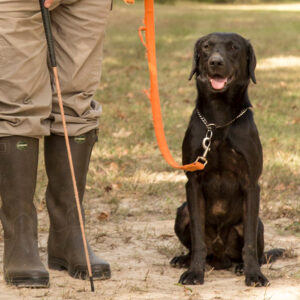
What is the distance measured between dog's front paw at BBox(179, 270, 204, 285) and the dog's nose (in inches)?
43.9

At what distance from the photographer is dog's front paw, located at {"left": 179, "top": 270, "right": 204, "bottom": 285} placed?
3.71 meters

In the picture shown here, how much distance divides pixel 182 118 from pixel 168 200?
3.13 meters

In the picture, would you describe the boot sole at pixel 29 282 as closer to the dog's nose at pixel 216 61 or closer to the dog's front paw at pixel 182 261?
the dog's front paw at pixel 182 261

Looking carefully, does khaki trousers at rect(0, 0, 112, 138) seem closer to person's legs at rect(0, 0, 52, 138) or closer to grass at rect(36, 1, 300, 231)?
person's legs at rect(0, 0, 52, 138)

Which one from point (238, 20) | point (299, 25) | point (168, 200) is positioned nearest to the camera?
point (168, 200)

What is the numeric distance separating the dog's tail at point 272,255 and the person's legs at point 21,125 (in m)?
1.31

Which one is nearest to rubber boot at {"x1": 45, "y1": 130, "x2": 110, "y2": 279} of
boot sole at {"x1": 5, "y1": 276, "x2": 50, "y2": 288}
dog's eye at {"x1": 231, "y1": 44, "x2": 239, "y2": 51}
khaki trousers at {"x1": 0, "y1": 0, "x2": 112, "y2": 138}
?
khaki trousers at {"x1": 0, "y1": 0, "x2": 112, "y2": 138}

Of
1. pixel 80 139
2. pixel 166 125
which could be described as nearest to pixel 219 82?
pixel 80 139

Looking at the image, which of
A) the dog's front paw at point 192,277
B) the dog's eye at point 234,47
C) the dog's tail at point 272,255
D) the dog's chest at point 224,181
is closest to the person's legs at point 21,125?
the dog's front paw at point 192,277

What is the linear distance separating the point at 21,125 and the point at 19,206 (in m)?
0.42

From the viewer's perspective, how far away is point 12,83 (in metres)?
3.43

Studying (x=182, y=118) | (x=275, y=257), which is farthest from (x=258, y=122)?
(x=275, y=257)

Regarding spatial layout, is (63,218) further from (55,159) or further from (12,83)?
(12,83)

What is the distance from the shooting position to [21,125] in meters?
3.50
